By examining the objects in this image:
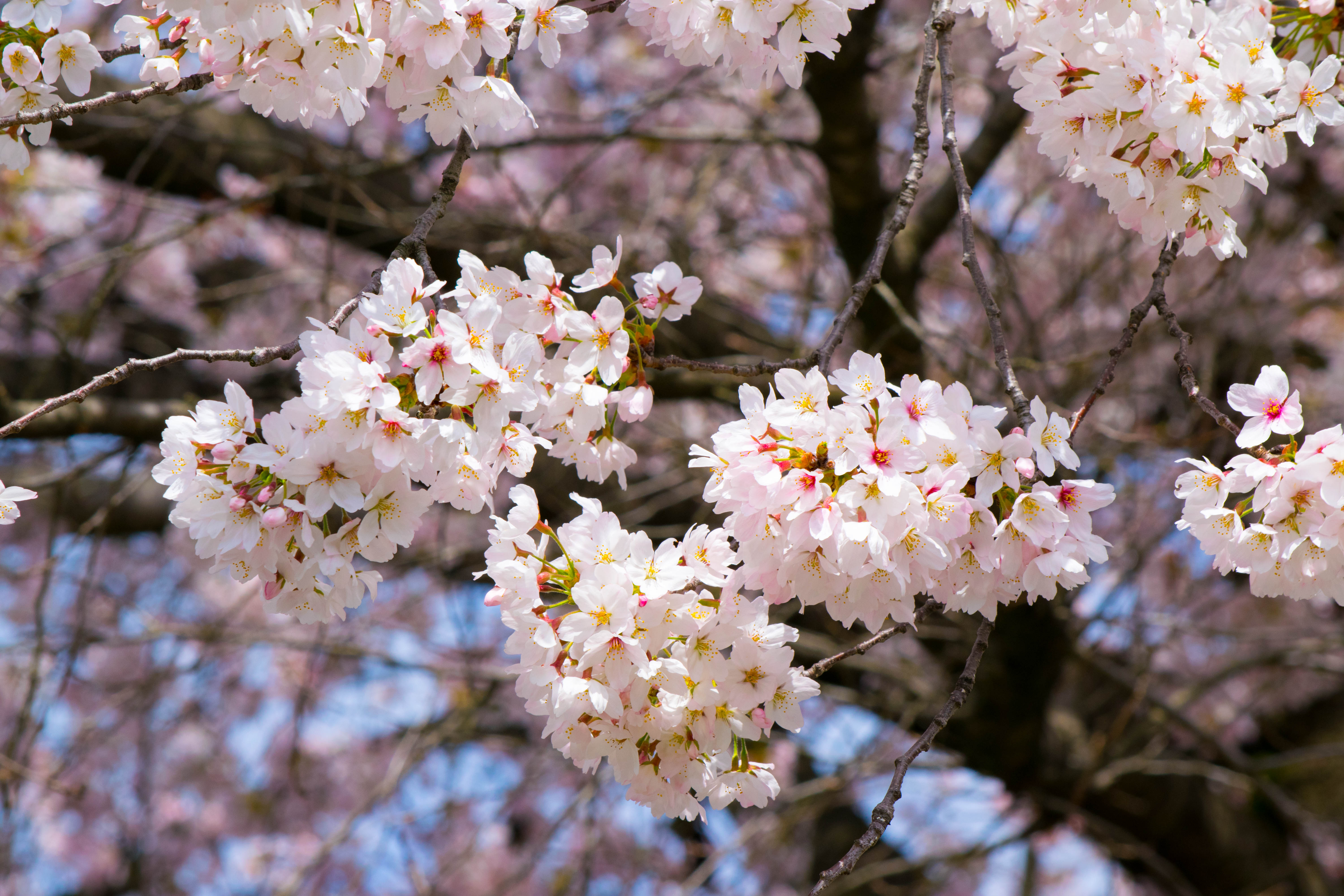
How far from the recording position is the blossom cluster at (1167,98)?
46.8 inches

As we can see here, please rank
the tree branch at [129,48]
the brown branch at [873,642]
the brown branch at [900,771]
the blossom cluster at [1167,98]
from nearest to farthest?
the brown branch at [900,771] < the brown branch at [873,642] < the blossom cluster at [1167,98] < the tree branch at [129,48]

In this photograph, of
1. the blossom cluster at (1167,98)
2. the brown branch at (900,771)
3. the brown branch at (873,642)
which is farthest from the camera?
the blossom cluster at (1167,98)

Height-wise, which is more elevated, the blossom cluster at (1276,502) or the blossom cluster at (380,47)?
the blossom cluster at (380,47)

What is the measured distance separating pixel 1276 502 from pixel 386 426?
91 centimetres

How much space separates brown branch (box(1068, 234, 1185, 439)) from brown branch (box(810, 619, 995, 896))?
9.9 inches

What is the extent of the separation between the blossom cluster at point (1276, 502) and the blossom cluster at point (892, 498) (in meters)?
0.14

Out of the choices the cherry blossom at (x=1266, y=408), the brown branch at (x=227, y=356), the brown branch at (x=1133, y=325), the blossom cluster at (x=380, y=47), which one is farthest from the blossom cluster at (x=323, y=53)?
the cherry blossom at (x=1266, y=408)

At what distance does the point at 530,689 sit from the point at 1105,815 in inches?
125

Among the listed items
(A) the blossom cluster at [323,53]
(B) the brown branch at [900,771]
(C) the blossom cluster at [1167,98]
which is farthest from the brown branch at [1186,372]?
(A) the blossom cluster at [323,53]

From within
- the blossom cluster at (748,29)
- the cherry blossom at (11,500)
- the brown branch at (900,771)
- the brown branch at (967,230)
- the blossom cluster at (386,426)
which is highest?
the blossom cluster at (748,29)

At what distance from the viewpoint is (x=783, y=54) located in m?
1.32

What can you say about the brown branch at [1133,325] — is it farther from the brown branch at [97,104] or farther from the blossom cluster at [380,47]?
the brown branch at [97,104]

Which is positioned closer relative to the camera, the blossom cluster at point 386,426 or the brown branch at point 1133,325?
the blossom cluster at point 386,426

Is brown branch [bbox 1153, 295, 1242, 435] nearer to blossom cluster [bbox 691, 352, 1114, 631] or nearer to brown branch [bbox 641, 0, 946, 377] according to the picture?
blossom cluster [bbox 691, 352, 1114, 631]
